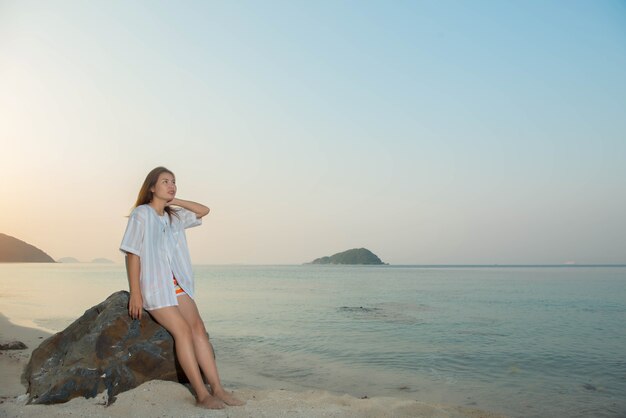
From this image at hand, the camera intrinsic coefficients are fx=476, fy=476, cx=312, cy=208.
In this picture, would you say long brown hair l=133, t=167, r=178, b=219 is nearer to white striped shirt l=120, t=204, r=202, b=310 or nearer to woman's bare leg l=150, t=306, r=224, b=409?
white striped shirt l=120, t=204, r=202, b=310

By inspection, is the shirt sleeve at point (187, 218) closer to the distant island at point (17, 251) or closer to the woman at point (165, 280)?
the woman at point (165, 280)

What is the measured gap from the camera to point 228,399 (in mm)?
4688

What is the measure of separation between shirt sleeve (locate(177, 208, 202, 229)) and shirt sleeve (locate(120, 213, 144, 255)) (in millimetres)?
586

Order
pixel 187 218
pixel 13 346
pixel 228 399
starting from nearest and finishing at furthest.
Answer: pixel 228 399
pixel 187 218
pixel 13 346

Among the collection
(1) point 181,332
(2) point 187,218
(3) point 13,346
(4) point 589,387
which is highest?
(2) point 187,218

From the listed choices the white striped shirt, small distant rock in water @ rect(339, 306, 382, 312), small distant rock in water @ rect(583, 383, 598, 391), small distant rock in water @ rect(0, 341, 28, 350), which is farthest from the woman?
small distant rock in water @ rect(339, 306, 382, 312)

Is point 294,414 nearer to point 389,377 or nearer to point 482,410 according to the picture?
point 482,410

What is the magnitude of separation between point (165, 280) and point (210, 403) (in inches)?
51.1

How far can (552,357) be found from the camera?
10305 millimetres

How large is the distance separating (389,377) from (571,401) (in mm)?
2830

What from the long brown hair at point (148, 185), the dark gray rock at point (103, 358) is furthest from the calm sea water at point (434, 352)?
the long brown hair at point (148, 185)

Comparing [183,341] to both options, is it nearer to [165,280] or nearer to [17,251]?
[165,280]

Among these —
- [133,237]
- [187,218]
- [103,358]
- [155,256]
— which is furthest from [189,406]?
[187,218]

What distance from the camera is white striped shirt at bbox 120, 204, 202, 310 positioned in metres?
4.89
